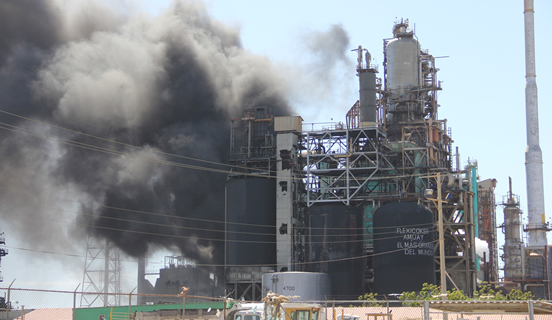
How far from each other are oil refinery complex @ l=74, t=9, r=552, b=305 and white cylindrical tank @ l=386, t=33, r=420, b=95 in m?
0.14

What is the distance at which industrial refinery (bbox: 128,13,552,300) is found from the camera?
70.3 meters

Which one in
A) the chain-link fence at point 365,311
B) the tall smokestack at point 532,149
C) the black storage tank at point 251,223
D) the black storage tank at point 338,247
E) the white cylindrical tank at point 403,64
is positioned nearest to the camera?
the chain-link fence at point 365,311

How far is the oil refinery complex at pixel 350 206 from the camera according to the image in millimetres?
70500

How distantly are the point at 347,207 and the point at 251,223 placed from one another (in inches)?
433

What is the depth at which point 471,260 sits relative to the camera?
273ft

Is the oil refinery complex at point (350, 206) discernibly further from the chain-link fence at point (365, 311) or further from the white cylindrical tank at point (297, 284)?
the chain-link fence at point (365, 311)

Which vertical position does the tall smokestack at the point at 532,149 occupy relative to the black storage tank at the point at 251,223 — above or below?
above

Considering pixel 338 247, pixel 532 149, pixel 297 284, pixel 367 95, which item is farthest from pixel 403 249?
pixel 532 149

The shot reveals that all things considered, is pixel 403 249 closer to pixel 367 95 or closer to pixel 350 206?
pixel 350 206

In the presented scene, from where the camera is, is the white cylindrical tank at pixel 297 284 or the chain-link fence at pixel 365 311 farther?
the white cylindrical tank at pixel 297 284

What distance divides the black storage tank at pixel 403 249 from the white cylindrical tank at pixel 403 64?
84.9 feet

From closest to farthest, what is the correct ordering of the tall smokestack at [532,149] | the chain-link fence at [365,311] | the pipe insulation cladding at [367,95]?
the chain-link fence at [365,311]
the pipe insulation cladding at [367,95]
the tall smokestack at [532,149]

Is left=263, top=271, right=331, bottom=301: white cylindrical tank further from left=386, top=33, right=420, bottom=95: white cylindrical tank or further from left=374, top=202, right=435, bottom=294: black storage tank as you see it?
left=386, top=33, right=420, bottom=95: white cylindrical tank

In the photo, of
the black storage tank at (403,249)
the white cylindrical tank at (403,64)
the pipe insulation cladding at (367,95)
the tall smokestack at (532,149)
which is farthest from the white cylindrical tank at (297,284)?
the tall smokestack at (532,149)
